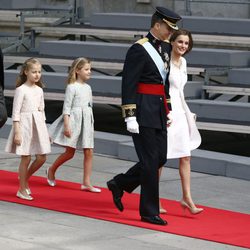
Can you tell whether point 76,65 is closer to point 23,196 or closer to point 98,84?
point 23,196

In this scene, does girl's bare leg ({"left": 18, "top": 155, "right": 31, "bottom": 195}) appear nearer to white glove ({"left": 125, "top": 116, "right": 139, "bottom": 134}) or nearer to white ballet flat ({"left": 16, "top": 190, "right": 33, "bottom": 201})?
white ballet flat ({"left": 16, "top": 190, "right": 33, "bottom": 201})

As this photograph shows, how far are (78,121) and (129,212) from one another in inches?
62.7

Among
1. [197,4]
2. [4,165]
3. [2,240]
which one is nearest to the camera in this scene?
[2,240]

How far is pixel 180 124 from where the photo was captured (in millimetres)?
11883

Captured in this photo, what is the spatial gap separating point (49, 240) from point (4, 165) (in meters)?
→ 4.33

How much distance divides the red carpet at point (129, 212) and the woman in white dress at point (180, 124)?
0.27m

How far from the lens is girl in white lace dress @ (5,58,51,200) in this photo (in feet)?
41.0

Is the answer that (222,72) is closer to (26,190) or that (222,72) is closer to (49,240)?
(26,190)


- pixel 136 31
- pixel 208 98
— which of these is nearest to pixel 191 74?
pixel 208 98

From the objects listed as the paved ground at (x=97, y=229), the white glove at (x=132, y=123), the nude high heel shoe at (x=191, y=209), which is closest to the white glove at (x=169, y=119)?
the white glove at (x=132, y=123)

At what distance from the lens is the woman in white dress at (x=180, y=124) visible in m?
11.8

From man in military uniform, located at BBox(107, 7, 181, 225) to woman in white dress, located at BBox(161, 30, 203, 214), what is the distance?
0.32 m

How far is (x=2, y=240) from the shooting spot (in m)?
10.4

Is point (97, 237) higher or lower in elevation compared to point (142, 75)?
lower
